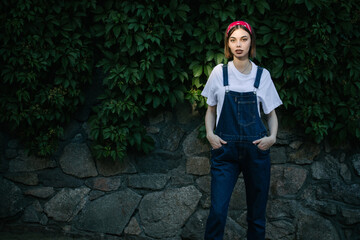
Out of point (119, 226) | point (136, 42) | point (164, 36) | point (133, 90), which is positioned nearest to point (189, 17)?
point (164, 36)

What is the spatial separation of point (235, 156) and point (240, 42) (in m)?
0.70

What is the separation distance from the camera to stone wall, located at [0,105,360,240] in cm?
291

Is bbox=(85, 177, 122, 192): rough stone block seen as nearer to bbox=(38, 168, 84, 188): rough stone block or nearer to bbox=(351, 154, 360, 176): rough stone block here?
bbox=(38, 168, 84, 188): rough stone block

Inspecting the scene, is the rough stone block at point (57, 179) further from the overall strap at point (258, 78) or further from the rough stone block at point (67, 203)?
the overall strap at point (258, 78)

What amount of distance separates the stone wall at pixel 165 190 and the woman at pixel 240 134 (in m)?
0.79

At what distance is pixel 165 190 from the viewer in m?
2.98

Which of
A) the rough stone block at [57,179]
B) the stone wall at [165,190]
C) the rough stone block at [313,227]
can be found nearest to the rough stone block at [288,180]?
the stone wall at [165,190]

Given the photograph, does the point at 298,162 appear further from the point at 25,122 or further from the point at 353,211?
the point at 25,122

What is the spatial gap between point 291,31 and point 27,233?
283cm

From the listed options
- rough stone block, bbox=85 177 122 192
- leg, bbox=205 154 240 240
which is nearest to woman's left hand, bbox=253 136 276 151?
leg, bbox=205 154 240 240

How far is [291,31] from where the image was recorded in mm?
2773

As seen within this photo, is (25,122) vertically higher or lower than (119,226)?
higher

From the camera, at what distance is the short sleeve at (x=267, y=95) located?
215 cm

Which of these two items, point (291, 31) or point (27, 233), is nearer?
point (291, 31)
